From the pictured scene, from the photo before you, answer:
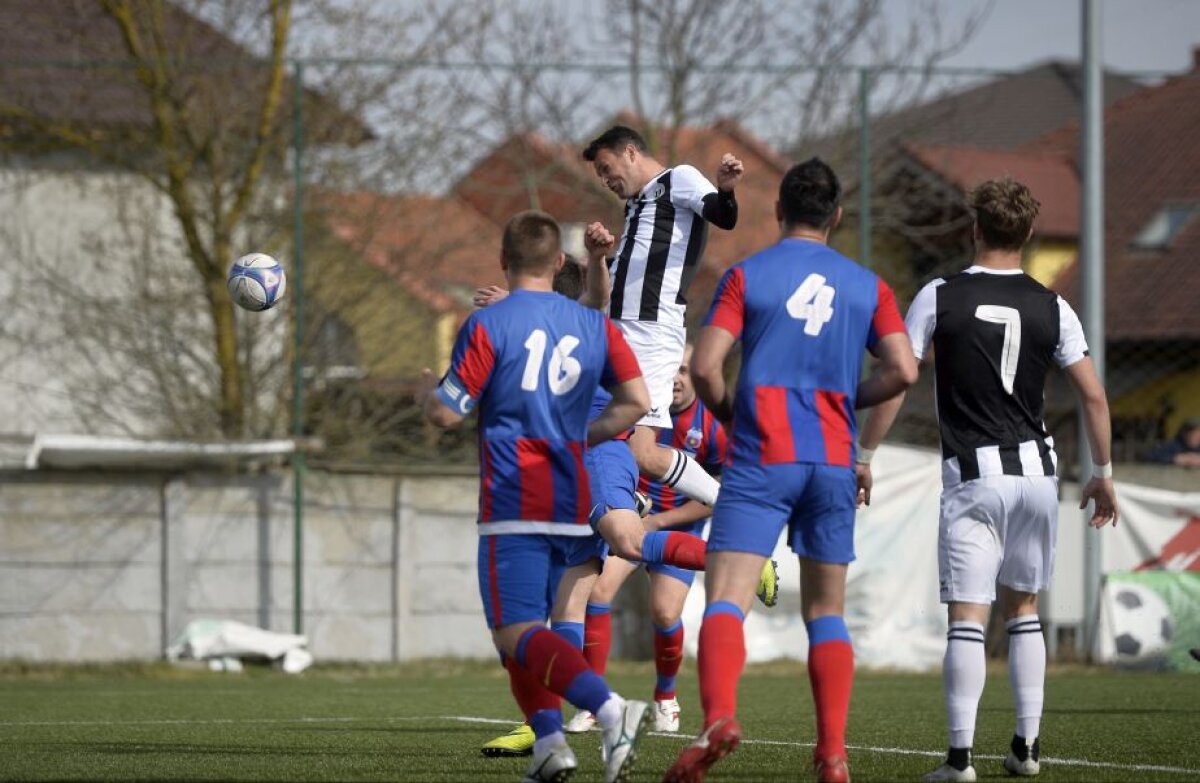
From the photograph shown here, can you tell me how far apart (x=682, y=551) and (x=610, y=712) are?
1977 millimetres

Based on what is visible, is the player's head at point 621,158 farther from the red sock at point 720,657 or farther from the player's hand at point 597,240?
the red sock at point 720,657

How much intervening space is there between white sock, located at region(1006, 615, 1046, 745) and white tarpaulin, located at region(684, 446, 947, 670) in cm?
770

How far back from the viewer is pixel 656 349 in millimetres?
7078

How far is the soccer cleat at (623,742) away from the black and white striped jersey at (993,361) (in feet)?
4.94

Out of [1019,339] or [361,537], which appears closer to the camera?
[1019,339]

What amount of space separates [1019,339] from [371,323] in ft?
32.6

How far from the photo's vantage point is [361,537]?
552 inches

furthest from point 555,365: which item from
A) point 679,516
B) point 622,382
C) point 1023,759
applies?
point 679,516

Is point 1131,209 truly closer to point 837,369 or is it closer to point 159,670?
point 159,670

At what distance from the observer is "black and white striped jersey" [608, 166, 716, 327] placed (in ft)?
23.1

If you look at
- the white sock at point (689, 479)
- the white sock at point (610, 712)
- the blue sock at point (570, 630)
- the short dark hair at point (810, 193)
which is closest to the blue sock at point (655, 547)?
the blue sock at point (570, 630)

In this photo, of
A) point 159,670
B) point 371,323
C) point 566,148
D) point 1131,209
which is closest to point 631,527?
point 159,670

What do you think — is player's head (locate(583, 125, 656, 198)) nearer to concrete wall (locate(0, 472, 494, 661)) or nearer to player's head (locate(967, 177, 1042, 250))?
player's head (locate(967, 177, 1042, 250))

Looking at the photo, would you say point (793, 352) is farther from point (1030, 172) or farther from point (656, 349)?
point (1030, 172)
